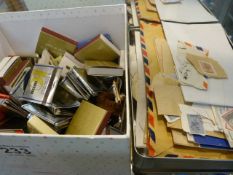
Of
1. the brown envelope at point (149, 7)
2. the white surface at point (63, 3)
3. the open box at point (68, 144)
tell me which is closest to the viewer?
the open box at point (68, 144)

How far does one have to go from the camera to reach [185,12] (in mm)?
1428

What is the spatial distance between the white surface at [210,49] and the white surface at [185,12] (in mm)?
77

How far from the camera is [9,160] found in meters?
0.74

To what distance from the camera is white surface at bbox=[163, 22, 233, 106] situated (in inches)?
33.5

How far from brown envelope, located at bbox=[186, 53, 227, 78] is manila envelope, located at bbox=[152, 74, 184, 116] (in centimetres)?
14

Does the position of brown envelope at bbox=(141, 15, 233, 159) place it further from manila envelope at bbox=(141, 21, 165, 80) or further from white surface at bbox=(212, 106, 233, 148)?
manila envelope at bbox=(141, 21, 165, 80)

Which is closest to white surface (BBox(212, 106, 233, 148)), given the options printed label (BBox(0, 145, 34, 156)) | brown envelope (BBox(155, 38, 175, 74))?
brown envelope (BBox(155, 38, 175, 74))

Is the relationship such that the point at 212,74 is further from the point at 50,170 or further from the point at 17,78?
the point at 17,78

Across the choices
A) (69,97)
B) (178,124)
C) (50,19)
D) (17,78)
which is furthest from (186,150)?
(50,19)

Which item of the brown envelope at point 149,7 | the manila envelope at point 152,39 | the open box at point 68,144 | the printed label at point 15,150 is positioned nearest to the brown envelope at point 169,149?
the open box at point 68,144

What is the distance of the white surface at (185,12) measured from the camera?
1.35 meters

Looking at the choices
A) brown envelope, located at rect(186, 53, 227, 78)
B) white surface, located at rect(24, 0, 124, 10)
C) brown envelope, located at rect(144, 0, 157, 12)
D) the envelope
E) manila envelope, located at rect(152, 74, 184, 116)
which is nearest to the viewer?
the envelope

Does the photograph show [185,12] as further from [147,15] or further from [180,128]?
[180,128]

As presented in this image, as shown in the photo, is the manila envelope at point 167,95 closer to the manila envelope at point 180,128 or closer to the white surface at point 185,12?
the manila envelope at point 180,128
